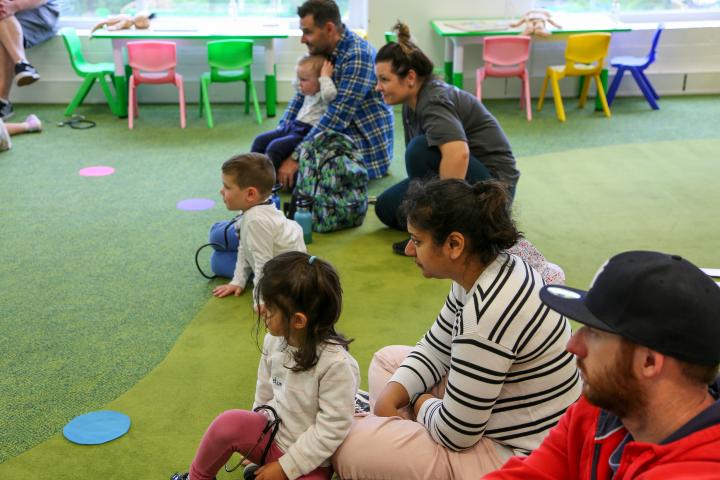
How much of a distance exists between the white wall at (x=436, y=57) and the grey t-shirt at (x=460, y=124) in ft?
10.8

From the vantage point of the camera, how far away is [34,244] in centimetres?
405

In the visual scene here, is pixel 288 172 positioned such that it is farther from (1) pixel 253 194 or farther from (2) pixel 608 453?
(2) pixel 608 453

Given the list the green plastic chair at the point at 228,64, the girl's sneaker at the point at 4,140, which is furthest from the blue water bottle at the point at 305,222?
the girl's sneaker at the point at 4,140

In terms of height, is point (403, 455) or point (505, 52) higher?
point (505, 52)

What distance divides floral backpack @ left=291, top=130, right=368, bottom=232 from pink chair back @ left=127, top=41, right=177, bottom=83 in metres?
2.33

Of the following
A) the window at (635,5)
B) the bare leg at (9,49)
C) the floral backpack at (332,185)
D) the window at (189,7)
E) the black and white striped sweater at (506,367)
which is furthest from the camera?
the window at (635,5)

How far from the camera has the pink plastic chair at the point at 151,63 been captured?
6113 mm

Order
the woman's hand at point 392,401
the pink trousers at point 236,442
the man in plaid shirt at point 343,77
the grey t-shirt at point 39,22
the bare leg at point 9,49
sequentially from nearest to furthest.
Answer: the pink trousers at point 236,442 < the woman's hand at point 392,401 < the man in plaid shirt at point 343,77 < the bare leg at point 9,49 < the grey t-shirt at point 39,22

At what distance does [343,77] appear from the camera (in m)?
4.55

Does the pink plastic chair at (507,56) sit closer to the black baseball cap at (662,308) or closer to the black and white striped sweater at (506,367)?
the black and white striped sweater at (506,367)

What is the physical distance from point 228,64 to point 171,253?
8.82 feet

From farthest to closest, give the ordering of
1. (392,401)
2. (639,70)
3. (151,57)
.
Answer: (639,70) < (151,57) < (392,401)

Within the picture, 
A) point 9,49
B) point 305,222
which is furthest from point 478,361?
point 9,49

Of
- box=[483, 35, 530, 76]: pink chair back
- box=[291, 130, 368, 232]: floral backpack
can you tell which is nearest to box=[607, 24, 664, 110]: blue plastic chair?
box=[483, 35, 530, 76]: pink chair back
